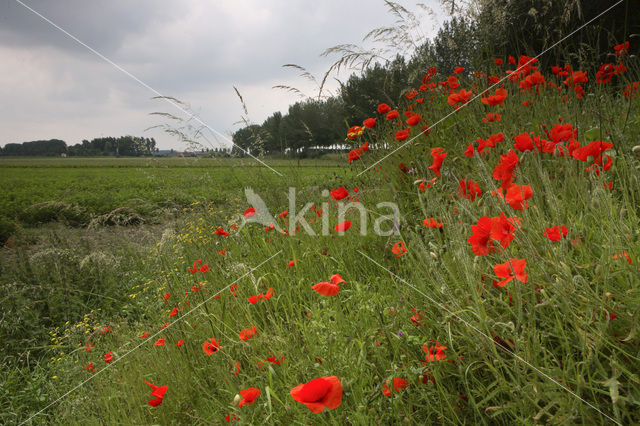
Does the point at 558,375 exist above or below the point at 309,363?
above

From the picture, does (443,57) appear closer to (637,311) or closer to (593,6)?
(593,6)

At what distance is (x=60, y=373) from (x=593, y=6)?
28.0 ft

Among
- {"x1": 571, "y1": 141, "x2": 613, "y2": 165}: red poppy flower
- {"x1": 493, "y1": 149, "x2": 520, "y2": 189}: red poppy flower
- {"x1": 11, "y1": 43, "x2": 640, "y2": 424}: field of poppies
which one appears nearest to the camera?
{"x1": 11, "y1": 43, "x2": 640, "y2": 424}: field of poppies

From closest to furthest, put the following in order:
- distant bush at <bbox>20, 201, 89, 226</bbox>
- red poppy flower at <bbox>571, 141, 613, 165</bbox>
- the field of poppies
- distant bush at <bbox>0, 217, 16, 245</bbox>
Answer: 1. the field of poppies
2. red poppy flower at <bbox>571, 141, 613, 165</bbox>
3. distant bush at <bbox>0, 217, 16, 245</bbox>
4. distant bush at <bbox>20, 201, 89, 226</bbox>

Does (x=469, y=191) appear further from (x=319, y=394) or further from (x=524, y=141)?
(x=319, y=394)

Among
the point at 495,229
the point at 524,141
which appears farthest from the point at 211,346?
the point at 524,141

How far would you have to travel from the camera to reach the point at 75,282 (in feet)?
13.8

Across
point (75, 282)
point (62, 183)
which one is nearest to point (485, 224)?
point (75, 282)

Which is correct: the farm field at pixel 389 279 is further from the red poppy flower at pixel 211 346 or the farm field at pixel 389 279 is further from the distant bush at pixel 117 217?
the distant bush at pixel 117 217

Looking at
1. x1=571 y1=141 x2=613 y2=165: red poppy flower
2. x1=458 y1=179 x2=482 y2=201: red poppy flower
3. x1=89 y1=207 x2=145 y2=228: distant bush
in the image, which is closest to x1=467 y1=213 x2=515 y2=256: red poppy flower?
x1=458 y1=179 x2=482 y2=201: red poppy flower

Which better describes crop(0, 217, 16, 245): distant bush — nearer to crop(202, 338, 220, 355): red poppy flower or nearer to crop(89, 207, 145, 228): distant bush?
crop(89, 207, 145, 228): distant bush

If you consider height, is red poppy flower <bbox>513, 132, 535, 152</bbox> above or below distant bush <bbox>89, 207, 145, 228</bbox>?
above

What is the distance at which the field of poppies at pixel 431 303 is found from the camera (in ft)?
3.18

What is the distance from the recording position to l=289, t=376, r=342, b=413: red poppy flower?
2.61 ft
